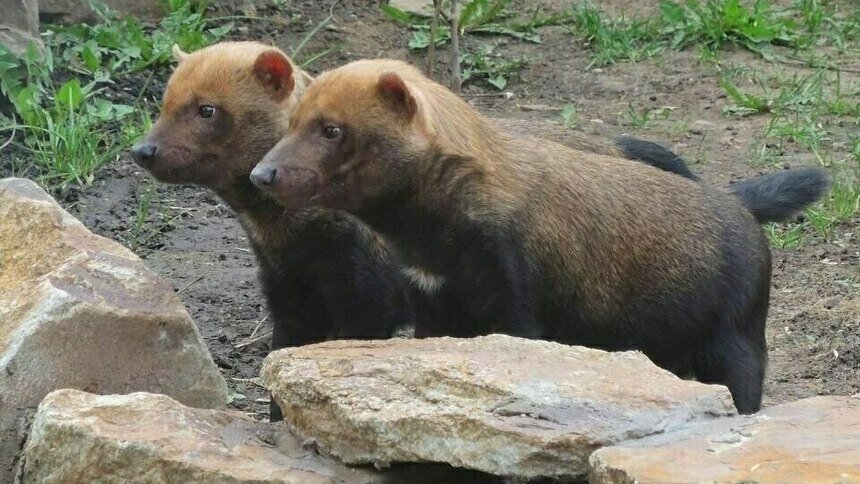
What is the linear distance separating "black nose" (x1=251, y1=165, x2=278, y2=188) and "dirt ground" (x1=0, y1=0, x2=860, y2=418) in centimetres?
146

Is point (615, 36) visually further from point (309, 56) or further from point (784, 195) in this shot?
point (784, 195)

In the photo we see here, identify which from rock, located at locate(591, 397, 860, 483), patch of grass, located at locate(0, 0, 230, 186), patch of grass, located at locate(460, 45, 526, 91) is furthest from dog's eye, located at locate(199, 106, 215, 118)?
A: patch of grass, located at locate(460, 45, 526, 91)

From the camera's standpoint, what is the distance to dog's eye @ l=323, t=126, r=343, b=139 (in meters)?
5.34

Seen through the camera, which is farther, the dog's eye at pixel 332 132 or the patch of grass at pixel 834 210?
the patch of grass at pixel 834 210

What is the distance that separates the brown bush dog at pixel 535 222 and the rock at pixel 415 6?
17.9 ft

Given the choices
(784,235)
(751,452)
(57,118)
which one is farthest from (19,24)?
(751,452)

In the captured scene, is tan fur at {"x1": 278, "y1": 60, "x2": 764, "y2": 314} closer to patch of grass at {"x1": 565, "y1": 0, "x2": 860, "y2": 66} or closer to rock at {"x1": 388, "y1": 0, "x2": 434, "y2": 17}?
patch of grass at {"x1": 565, "y1": 0, "x2": 860, "y2": 66}

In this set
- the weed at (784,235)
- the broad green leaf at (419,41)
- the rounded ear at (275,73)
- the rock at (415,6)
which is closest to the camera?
the rounded ear at (275,73)

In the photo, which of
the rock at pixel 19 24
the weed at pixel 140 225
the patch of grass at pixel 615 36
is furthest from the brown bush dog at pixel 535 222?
the patch of grass at pixel 615 36

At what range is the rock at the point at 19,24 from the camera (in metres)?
9.41

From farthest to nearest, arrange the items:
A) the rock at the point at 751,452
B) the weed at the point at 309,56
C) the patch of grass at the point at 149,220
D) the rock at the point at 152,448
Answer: the weed at the point at 309,56 → the patch of grass at the point at 149,220 → the rock at the point at 152,448 → the rock at the point at 751,452

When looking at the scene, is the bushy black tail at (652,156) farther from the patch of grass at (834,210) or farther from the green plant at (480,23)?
the green plant at (480,23)

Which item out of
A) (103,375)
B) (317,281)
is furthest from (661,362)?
(103,375)

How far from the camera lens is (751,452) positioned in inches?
159
